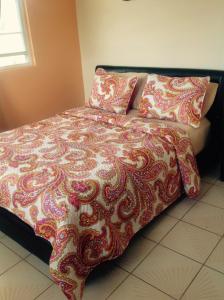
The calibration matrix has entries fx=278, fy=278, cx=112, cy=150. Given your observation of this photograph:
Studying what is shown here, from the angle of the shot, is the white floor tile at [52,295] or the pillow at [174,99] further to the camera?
the pillow at [174,99]

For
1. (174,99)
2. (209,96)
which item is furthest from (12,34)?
(209,96)

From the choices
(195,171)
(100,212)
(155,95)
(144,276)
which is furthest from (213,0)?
(144,276)

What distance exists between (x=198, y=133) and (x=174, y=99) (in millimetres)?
348

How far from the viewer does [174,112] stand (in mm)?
2334

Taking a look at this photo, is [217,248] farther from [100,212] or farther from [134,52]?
[134,52]

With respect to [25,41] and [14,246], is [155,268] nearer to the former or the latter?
[14,246]

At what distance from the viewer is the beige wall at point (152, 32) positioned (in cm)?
246

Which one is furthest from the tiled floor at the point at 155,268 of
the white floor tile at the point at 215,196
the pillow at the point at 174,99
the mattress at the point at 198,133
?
the pillow at the point at 174,99

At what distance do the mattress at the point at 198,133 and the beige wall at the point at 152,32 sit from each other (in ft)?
1.86

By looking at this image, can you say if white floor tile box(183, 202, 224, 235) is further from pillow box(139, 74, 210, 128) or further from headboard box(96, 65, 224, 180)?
pillow box(139, 74, 210, 128)

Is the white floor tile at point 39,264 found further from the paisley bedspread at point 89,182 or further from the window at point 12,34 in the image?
the window at point 12,34

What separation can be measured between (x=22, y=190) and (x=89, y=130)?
35.7 inches

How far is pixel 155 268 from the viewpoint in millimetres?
1682

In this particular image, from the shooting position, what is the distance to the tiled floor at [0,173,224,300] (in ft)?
5.06
